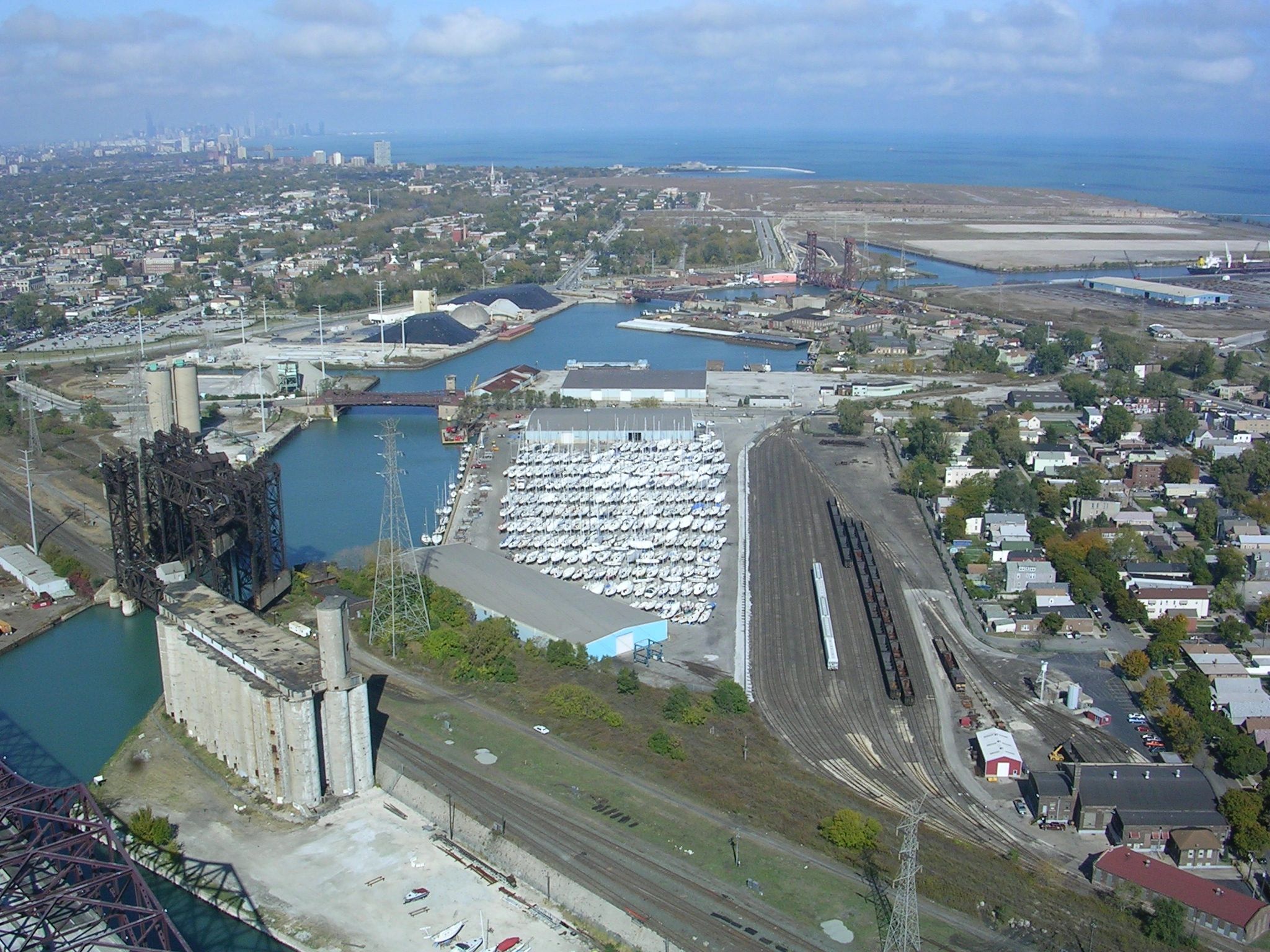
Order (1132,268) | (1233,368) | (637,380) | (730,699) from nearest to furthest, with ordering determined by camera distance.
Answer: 1. (730,699)
2. (637,380)
3. (1233,368)
4. (1132,268)

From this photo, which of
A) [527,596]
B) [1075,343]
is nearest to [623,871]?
[527,596]

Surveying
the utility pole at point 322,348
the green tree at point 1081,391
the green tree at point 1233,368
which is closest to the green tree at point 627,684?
the green tree at point 1081,391

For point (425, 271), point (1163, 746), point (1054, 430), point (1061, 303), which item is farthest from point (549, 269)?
point (1163, 746)

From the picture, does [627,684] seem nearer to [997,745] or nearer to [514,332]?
[997,745]

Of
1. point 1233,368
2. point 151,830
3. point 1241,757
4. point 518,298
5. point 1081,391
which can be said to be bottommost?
point 151,830

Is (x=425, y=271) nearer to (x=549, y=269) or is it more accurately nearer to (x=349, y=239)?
(x=549, y=269)

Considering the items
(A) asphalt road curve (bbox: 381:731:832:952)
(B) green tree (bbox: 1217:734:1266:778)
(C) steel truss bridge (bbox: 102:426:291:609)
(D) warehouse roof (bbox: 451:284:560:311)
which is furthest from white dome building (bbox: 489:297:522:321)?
(B) green tree (bbox: 1217:734:1266:778)

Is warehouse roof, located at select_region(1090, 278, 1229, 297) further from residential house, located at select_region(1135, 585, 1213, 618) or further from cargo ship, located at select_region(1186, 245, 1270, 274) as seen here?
residential house, located at select_region(1135, 585, 1213, 618)
